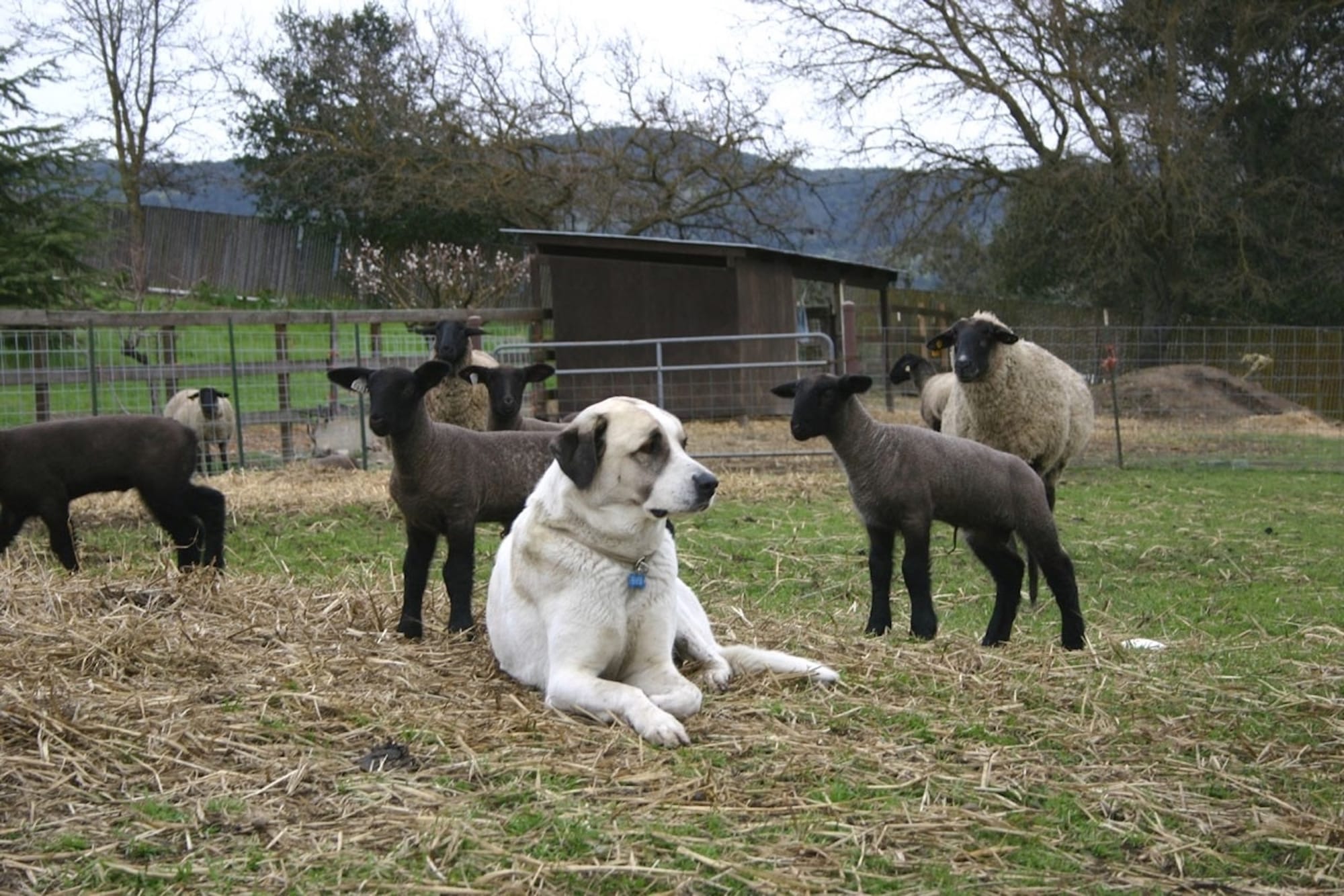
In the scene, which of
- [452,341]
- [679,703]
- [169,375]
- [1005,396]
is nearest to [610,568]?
[679,703]

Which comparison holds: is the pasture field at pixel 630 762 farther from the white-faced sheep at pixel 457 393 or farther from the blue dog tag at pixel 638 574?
the white-faced sheep at pixel 457 393

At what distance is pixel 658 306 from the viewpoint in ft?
74.3

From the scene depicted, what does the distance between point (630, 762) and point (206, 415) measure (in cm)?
1330

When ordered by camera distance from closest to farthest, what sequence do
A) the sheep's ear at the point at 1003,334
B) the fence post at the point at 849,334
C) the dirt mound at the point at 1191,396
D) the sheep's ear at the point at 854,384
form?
the sheep's ear at the point at 854,384 < the sheep's ear at the point at 1003,334 < the fence post at the point at 849,334 < the dirt mound at the point at 1191,396

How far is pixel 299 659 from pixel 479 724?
43.2 inches

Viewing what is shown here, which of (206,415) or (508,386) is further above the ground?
(508,386)

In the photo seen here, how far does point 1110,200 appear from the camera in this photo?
91.7 feet

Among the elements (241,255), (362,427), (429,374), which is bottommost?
(362,427)

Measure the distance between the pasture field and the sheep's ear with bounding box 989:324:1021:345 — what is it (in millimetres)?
3551

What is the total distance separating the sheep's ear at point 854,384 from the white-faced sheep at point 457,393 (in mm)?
5260

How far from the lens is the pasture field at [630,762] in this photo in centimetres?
339

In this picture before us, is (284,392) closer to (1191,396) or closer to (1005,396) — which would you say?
(1005,396)

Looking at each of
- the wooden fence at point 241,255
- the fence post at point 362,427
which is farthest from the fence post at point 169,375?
the wooden fence at point 241,255

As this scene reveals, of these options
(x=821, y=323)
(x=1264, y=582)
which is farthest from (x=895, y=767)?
(x=821, y=323)
